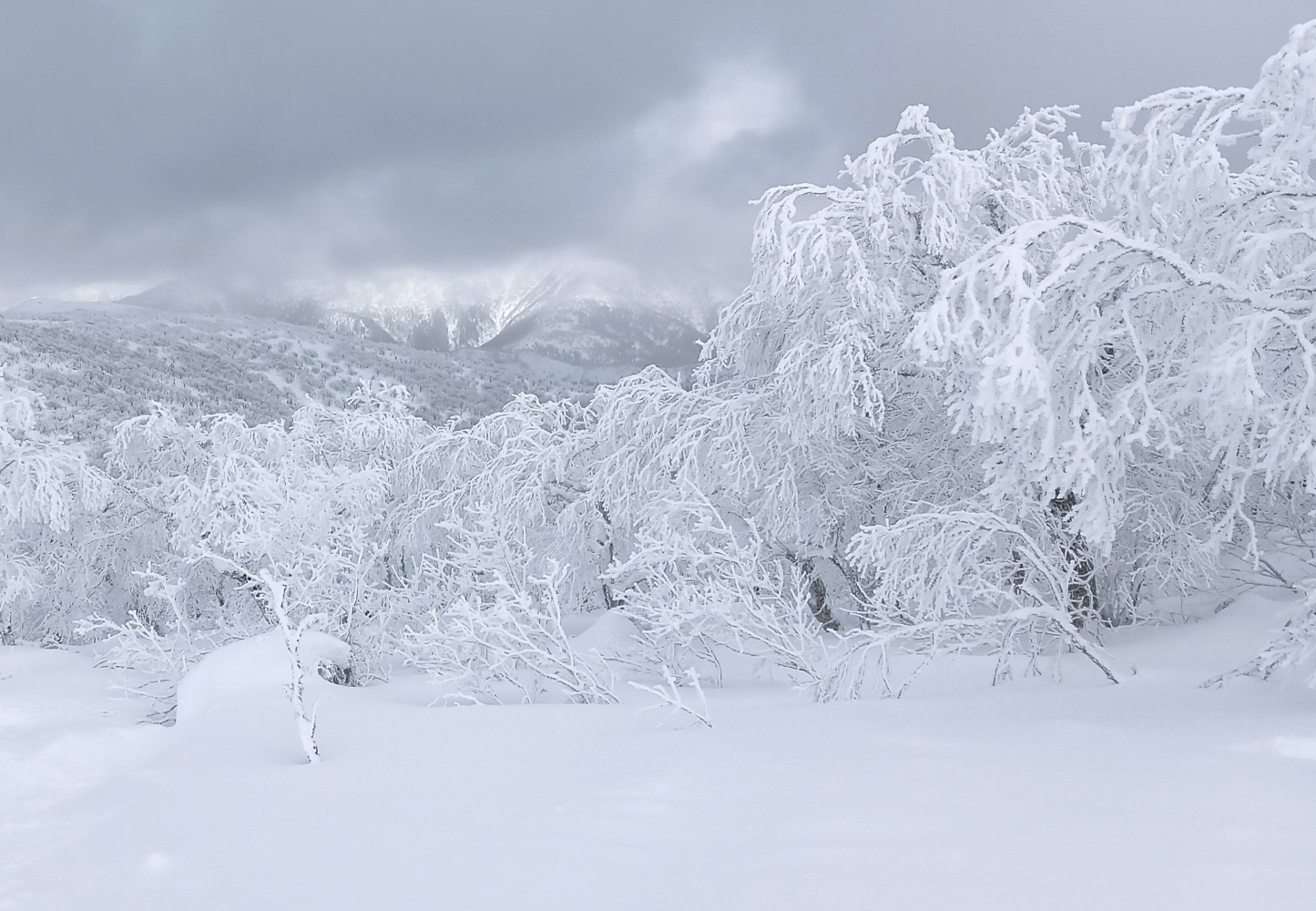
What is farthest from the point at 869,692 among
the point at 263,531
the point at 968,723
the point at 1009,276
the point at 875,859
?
the point at 263,531

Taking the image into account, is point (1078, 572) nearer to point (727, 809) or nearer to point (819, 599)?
point (819, 599)

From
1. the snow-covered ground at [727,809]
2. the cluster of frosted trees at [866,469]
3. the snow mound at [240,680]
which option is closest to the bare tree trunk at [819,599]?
the cluster of frosted trees at [866,469]

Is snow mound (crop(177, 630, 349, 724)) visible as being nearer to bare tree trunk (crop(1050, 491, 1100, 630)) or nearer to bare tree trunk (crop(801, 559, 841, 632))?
bare tree trunk (crop(801, 559, 841, 632))

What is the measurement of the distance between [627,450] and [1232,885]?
9.82 meters

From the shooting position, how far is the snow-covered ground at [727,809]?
272cm

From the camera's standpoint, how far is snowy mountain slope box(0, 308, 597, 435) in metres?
39.9

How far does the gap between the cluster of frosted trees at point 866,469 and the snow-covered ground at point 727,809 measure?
2.46 feet

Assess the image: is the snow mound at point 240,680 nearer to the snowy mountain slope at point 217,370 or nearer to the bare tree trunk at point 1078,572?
the bare tree trunk at point 1078,572

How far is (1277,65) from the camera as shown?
4.29 m

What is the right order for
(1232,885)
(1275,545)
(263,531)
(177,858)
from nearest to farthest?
(1232,885) → (177,858) → (1275,545) → (263,531)

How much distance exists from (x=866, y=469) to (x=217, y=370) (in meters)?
53.5

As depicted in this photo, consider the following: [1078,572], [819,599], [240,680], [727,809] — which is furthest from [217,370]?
[727,809]

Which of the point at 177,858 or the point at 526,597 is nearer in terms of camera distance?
the point at 177,858

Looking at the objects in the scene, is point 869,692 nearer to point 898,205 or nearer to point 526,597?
point 526,597
